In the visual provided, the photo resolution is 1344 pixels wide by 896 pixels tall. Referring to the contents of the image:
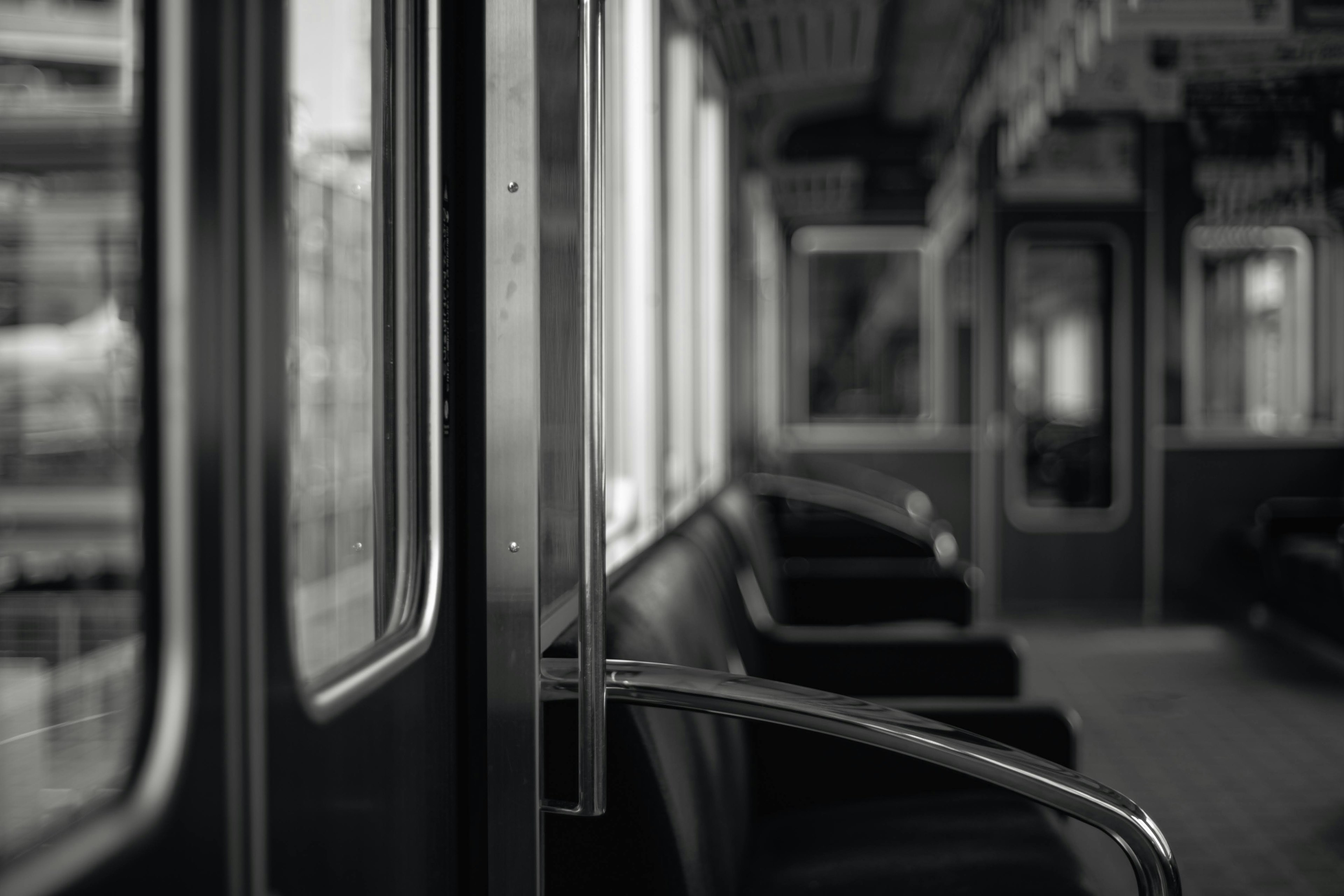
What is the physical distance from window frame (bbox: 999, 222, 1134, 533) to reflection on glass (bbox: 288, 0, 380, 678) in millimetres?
5995

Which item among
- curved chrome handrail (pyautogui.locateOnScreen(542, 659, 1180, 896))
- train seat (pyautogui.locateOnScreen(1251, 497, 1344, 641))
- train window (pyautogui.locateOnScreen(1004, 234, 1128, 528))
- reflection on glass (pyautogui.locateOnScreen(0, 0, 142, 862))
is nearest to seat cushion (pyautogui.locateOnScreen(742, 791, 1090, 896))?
curved chrome handrail (pyautogui.locateOnScreen(542, 659, 1180, 896))

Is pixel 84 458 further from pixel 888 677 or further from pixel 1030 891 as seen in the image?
pixel 888 677

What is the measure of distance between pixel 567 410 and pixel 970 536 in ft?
19.5

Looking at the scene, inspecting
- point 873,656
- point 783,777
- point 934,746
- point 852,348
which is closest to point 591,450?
point 934,746

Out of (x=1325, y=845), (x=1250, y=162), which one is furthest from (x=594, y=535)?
(x=1250, y=162)

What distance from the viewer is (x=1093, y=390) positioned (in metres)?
7.09

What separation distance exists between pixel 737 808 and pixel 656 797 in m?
0.52

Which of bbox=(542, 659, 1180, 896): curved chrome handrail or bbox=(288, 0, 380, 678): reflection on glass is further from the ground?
bbox=(288, 0, 380, 678): reflection on glass

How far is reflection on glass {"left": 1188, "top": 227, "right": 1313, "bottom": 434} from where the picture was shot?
6.93 meters

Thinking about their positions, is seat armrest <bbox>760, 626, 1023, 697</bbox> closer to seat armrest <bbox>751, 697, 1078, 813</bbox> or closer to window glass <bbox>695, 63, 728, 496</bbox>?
seat armrest <bbox>751, 697, 1078, 813</bbox>

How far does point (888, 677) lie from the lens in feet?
8.75

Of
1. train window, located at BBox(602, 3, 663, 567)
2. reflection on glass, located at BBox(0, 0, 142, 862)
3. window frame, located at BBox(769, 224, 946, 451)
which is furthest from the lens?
window frame, located at BBox(769, 224, 946, 451)

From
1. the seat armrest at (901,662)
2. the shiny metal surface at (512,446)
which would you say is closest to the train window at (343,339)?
the shiny metal surface at (512,446)

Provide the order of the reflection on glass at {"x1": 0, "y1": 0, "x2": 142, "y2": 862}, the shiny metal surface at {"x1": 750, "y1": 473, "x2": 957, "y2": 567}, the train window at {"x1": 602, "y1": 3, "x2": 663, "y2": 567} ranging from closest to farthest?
the reflection on glass at {"x1": 0, "y1": 0, "x2": 142, "y2": 862}
the train window at {"x1": 602, "y1": 3, "x2": 663, "y2": 567}
the shiny metal surface at {"x1": 750, "y1": 473, "x2": 957, "y2": 567}
